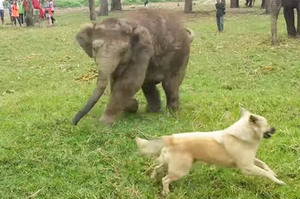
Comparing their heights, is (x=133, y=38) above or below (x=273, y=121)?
above

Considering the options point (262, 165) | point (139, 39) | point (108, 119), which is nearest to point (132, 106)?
point (108, 119)

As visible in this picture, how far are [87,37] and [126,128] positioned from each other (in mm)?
1289

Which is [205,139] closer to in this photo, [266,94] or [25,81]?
[266,94]

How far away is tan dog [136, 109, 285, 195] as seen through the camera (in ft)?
15.6

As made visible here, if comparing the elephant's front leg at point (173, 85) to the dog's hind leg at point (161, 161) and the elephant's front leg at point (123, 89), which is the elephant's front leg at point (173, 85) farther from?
the dog's hind leg at point (161, 161)

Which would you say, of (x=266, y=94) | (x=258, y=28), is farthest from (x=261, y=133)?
(x=258, y=28)

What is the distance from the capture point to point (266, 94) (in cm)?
881

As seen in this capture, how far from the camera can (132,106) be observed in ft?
24.1

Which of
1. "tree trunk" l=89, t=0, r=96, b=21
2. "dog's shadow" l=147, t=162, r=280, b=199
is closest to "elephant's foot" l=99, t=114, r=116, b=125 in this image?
"dog's shadow" l=147, t=162, r=280, b=199

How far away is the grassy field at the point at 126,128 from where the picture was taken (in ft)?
16.6

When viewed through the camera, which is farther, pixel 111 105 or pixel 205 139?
pixel 111 105

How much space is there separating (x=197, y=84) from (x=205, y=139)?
539 centimetres

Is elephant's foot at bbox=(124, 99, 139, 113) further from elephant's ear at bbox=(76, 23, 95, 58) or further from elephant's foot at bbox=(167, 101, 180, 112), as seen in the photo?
elephant's ear at bbox=(76, 23, 95, 58)

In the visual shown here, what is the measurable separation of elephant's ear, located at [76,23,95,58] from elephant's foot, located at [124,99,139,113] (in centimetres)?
87
